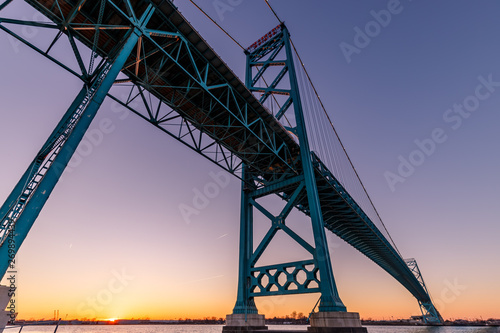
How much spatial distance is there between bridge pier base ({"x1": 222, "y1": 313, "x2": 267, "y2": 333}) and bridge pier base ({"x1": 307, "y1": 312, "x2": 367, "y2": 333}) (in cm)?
275

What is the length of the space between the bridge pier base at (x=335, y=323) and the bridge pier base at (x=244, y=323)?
2.75 meters

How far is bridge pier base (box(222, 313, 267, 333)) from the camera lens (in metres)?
12.5

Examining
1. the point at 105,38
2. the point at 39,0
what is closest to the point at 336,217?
the point at 105,38

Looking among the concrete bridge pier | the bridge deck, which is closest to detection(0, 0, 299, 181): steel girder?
the bridge deck

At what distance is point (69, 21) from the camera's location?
8.23 metres

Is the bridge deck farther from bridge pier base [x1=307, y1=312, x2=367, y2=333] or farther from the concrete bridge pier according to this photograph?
bridge pier base [x1=307, y1=312, x2=367, y2=333]

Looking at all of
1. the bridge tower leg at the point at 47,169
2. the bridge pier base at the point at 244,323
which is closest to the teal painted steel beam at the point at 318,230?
the bridge pier base at the point at 244,323

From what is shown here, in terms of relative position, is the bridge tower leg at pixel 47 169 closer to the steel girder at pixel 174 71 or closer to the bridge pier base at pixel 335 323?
the steel girder at pixel 174 71

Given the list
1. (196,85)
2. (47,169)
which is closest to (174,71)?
(196,85)

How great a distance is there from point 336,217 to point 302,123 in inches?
490

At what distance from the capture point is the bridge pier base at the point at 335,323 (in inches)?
419

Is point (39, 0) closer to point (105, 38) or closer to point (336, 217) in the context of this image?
point (105, 38)

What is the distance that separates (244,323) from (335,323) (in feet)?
13.8

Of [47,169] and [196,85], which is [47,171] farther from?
[196,85]
